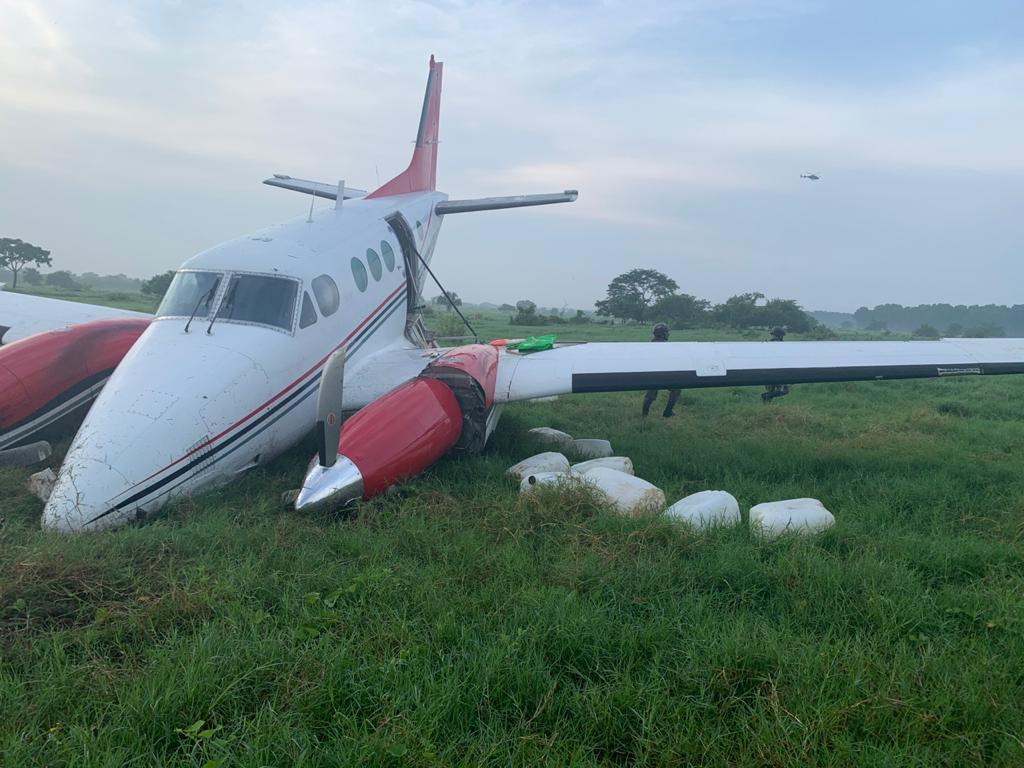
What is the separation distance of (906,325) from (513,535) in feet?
287

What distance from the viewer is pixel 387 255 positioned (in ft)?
32.1

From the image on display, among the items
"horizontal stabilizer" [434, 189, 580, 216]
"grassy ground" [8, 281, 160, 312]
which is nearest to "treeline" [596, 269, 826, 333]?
"horizontal stabilizer" [434, 189, 580, 216]

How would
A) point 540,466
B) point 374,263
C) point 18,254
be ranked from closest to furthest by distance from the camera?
point 540,466 → point 374,263 → point 18,254

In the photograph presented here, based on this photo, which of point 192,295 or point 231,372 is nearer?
point 231,372

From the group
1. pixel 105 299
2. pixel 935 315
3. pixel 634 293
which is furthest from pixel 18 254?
pixel 935 315

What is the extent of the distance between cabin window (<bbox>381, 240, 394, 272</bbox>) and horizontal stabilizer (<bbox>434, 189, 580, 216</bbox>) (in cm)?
371

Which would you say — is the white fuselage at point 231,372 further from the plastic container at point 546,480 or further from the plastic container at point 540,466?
the plastic container at point 546,480

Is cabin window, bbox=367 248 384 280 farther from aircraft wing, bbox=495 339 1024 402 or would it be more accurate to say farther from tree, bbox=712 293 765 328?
tree, bbox=712 293 765 328

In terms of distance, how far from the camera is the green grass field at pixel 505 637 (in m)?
2.63

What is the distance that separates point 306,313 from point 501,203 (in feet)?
22.0

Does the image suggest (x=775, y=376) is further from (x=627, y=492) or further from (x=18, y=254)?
(x=18, y=254)

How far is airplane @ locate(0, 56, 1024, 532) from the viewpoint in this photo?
201 inches

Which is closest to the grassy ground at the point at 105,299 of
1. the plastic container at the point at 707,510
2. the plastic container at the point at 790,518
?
the plastic container at the point at 707,510

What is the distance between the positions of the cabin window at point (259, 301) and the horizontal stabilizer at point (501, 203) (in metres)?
6.66
